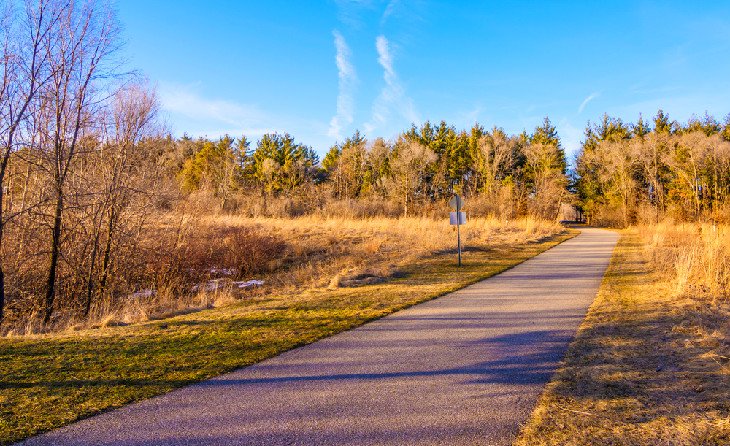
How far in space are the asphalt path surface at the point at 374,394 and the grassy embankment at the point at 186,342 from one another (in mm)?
357

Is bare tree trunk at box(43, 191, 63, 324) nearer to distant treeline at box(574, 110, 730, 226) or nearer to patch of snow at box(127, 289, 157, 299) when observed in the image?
patch of snow at box(127, 289, 157, 299)

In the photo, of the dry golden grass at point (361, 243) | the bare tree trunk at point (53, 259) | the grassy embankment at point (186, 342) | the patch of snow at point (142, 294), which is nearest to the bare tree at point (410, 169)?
the dry golden grass at point (361, 243)

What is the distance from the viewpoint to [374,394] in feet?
13.6

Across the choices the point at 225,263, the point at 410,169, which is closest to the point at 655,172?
the point at 410,169

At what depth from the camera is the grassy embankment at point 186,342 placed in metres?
4.03

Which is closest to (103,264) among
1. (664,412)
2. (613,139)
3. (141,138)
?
(141,138)

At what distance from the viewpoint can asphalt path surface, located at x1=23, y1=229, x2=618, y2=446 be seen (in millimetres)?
3346

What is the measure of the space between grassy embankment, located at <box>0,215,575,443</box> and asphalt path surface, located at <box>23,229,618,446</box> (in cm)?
36

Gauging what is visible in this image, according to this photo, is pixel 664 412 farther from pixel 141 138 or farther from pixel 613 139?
pixel 613 139

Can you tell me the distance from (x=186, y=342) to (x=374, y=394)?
125 inches

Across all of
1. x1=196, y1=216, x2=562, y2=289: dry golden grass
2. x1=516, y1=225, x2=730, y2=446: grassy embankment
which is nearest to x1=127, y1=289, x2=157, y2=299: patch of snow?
x1=196, y1=216, x2=562, y2=289: dry golden grass

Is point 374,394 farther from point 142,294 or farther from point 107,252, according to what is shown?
point 107,252

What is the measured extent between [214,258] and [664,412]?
15.1m

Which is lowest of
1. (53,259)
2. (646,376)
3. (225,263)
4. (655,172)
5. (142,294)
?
(142,294)
